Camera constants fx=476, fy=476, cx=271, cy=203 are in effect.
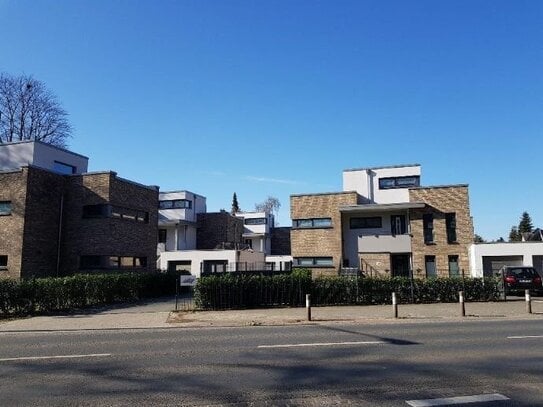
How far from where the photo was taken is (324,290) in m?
20.4

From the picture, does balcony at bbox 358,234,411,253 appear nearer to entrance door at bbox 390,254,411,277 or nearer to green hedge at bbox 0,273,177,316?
entrance door at bbox 390,254,411,277

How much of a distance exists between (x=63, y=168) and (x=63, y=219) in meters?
6.04

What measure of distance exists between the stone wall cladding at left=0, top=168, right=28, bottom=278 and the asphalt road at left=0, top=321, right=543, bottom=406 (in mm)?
14903

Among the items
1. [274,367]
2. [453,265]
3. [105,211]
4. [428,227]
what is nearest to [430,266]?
[453,265]

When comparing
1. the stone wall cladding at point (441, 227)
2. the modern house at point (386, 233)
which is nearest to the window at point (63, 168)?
the modern house at point (386, 233)

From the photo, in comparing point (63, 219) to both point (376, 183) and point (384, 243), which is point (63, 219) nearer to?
point (384, 243)

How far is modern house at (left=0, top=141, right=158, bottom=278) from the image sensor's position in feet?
87.0

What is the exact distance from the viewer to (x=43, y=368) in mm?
8453

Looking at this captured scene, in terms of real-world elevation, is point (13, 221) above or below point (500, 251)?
above

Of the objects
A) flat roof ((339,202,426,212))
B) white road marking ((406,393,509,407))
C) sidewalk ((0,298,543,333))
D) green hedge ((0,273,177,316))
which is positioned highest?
flat roof ((339,202,426,212))

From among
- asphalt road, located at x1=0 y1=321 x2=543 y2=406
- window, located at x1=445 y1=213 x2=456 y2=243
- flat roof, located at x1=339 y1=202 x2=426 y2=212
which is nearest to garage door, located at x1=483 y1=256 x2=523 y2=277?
window, located at x1=445 y1=213 x2=456 y2=243

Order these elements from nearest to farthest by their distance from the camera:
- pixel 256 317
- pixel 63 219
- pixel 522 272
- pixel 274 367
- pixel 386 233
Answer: pixel 274 367 → pixel 256 317 → pixel 522 272 → pixel 63 219 → pixel 386 233

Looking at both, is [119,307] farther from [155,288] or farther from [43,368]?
[43,368]

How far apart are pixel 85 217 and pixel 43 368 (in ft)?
71.2
